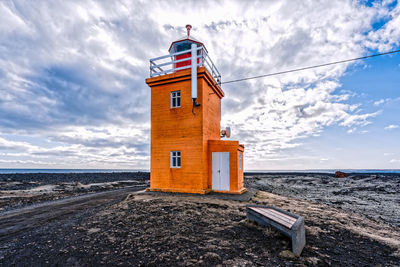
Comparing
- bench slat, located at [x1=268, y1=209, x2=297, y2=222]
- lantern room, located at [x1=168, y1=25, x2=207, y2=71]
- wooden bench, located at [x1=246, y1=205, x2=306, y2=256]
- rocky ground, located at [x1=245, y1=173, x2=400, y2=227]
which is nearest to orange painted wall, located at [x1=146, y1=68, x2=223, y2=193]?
lantern room, located at [x1=168, y1=25, x2=207, y2=71]

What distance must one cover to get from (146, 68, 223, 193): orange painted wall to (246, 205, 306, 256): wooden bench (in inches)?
204

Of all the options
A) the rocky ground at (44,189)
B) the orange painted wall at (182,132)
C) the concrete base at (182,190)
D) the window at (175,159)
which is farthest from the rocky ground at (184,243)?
the rocky ground at (44,189)

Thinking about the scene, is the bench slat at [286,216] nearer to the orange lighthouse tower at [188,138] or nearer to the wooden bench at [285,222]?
the wooden bench at [285,222]

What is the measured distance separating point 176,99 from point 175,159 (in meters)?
3.54

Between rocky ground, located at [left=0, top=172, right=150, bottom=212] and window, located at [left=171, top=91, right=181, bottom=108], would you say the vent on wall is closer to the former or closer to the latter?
window, located at [left=171, top=91, right=181, bottom=108]

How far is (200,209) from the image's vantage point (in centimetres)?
737

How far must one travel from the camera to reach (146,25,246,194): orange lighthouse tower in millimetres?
10906

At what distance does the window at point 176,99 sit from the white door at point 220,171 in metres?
3.58

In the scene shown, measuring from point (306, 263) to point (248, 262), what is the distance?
1.12 metres

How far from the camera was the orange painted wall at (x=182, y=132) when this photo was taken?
10.9 m

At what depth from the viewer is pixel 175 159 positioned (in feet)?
37.4

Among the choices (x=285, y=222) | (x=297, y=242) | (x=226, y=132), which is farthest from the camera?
(x=226, y=132)

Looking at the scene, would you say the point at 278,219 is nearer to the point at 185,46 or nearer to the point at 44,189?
the point at 185,46

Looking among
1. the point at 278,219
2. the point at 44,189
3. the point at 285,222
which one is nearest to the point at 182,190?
the point at 278,219
